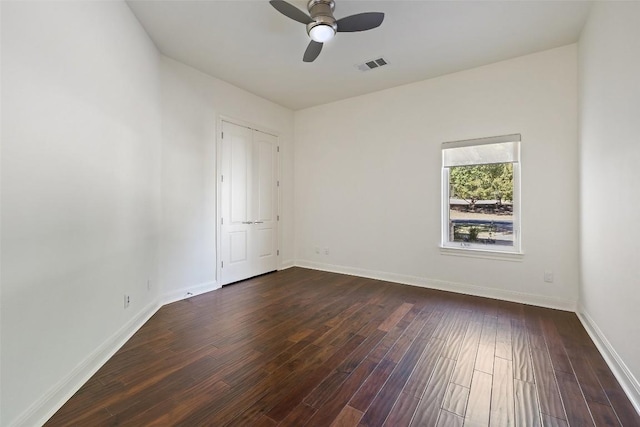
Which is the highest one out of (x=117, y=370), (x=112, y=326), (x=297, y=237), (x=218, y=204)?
(x=218, y=204)

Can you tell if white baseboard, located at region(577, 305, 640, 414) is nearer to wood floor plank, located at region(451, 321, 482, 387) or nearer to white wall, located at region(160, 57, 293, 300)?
wood floor plank, located at region(451, 321, 482, 387)

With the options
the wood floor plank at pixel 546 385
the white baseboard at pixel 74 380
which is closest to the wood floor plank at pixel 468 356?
the wood floor plank at pixel 546 385

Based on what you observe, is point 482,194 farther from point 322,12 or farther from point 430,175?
point 322,12

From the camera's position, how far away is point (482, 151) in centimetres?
365

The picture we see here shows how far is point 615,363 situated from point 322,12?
3465mm

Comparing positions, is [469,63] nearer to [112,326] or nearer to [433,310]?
[433,310]

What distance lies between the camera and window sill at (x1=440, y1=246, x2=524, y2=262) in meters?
3.42

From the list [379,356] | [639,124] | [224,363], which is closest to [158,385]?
[224,363]

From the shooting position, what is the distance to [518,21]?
270 cm

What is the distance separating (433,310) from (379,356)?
4.12 ft

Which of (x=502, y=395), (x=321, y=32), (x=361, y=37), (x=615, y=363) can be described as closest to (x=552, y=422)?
(x=502, y=395)

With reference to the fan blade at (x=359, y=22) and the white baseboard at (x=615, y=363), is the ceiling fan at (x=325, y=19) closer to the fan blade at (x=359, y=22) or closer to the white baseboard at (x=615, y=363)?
the fan blade at (x=359, y=22)

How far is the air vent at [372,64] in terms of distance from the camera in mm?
3457

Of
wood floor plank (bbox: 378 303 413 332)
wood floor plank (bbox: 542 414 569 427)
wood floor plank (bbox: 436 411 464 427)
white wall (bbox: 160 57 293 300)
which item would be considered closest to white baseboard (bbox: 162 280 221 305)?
white wall (bbox: 160 57 293 300)
